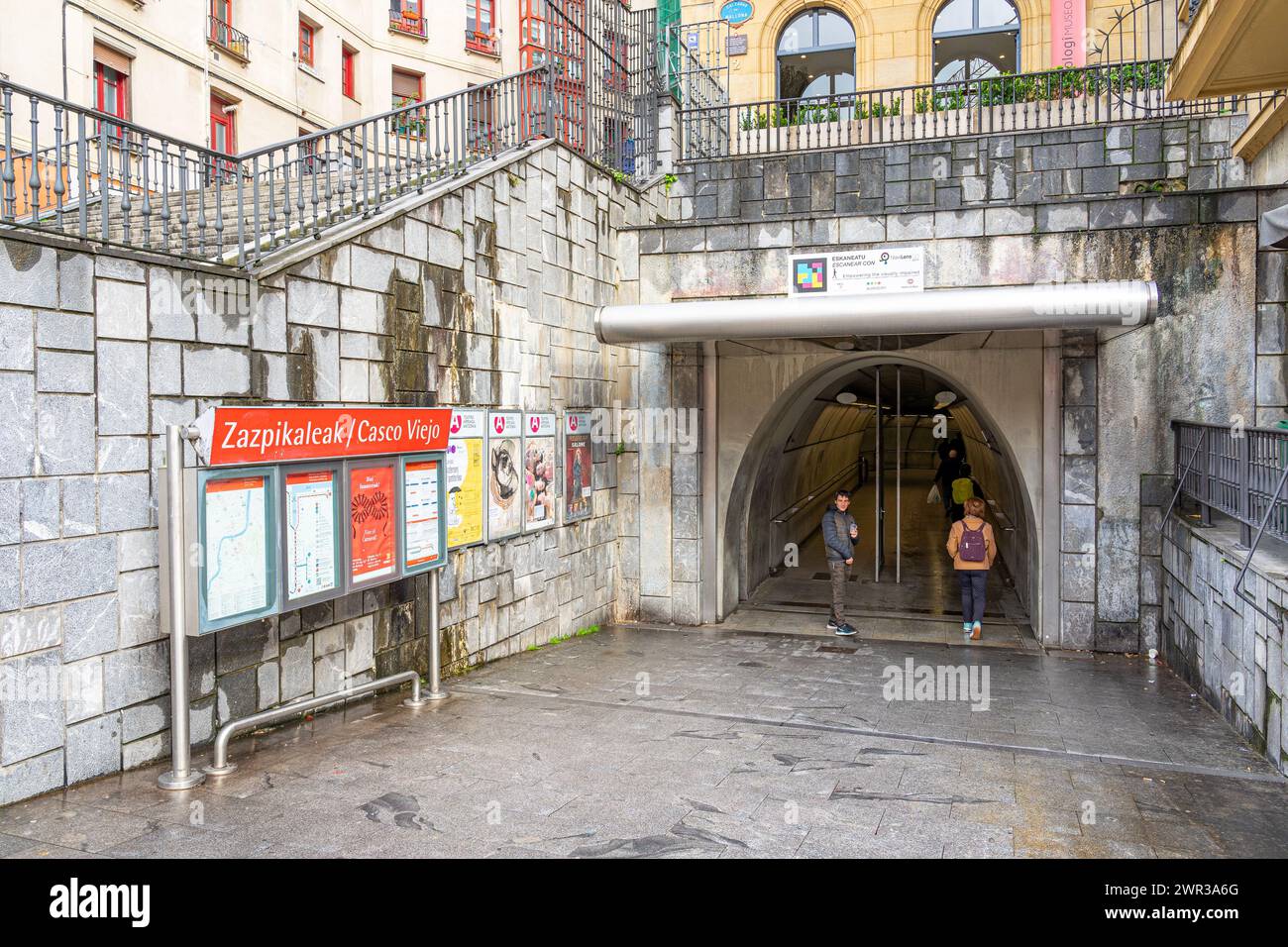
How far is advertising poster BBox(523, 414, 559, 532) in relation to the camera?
9375 millimetres

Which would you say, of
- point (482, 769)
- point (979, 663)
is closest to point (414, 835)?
point (482, 769)

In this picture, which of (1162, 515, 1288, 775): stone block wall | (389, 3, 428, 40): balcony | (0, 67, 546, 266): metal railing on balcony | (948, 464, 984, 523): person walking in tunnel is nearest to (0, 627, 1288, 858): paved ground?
(1162, 515, 1288, 775): stone block wall

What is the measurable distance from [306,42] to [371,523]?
77.4ft

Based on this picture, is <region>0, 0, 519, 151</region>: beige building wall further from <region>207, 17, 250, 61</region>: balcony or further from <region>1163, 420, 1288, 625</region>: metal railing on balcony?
<region>1163, 420, 1288, 625</region>: metal railing on balcony

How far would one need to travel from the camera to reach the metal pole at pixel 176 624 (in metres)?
5.12

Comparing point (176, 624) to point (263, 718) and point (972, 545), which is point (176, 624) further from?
point (972, 545)

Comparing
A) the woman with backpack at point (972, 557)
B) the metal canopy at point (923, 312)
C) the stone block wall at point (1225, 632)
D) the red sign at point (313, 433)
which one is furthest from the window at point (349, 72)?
the stone block wall at point (1225, 632)

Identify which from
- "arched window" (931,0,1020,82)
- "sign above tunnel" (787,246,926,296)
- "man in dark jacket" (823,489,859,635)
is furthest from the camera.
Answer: "arched window" (931,0,1020,82)

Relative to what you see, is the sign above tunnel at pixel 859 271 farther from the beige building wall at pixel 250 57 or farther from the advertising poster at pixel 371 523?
the beige building wall at pixel 250 57

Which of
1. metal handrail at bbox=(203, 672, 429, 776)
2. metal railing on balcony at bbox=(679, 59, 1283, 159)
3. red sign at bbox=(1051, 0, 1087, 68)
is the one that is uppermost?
red sign at bbox=(1051, 0, 1087, 68)

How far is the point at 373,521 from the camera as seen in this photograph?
662cm

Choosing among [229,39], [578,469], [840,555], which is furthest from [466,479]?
[229,39]

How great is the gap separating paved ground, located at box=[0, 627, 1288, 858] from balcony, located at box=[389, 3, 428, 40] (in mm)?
25865
